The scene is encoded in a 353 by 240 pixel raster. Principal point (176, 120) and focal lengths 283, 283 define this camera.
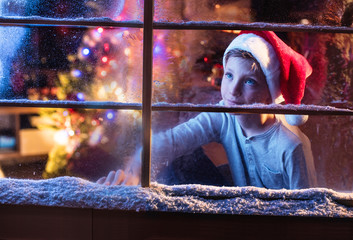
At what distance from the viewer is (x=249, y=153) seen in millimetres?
1343

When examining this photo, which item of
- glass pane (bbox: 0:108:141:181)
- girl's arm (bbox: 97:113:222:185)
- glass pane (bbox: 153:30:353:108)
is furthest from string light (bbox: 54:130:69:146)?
glass pane (bbox: 153:30:353:108)

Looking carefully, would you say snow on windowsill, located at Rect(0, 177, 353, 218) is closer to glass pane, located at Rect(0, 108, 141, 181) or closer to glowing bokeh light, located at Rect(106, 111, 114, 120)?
glass pane, located at Rect(0, 108, 141, 181)

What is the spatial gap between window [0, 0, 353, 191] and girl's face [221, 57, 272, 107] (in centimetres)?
5

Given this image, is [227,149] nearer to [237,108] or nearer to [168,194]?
[237,108]

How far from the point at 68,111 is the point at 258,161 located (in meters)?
0.93

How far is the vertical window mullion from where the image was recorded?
1.28 metres

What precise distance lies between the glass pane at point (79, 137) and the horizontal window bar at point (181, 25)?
0.41 metres

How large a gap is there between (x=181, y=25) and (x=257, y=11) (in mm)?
365

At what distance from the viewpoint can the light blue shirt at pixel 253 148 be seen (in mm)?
1331

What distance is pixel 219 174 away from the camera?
4.44ft

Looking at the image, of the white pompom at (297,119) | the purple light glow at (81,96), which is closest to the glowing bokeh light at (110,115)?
the purple light glow at (81,96)

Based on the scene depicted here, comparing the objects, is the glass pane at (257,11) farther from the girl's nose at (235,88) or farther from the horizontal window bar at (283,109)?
the horizontal window bar at (283,109)

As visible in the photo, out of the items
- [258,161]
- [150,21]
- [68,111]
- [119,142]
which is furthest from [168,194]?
[150,21]

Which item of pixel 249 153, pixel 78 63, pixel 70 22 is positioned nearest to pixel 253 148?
pixel 249 153
